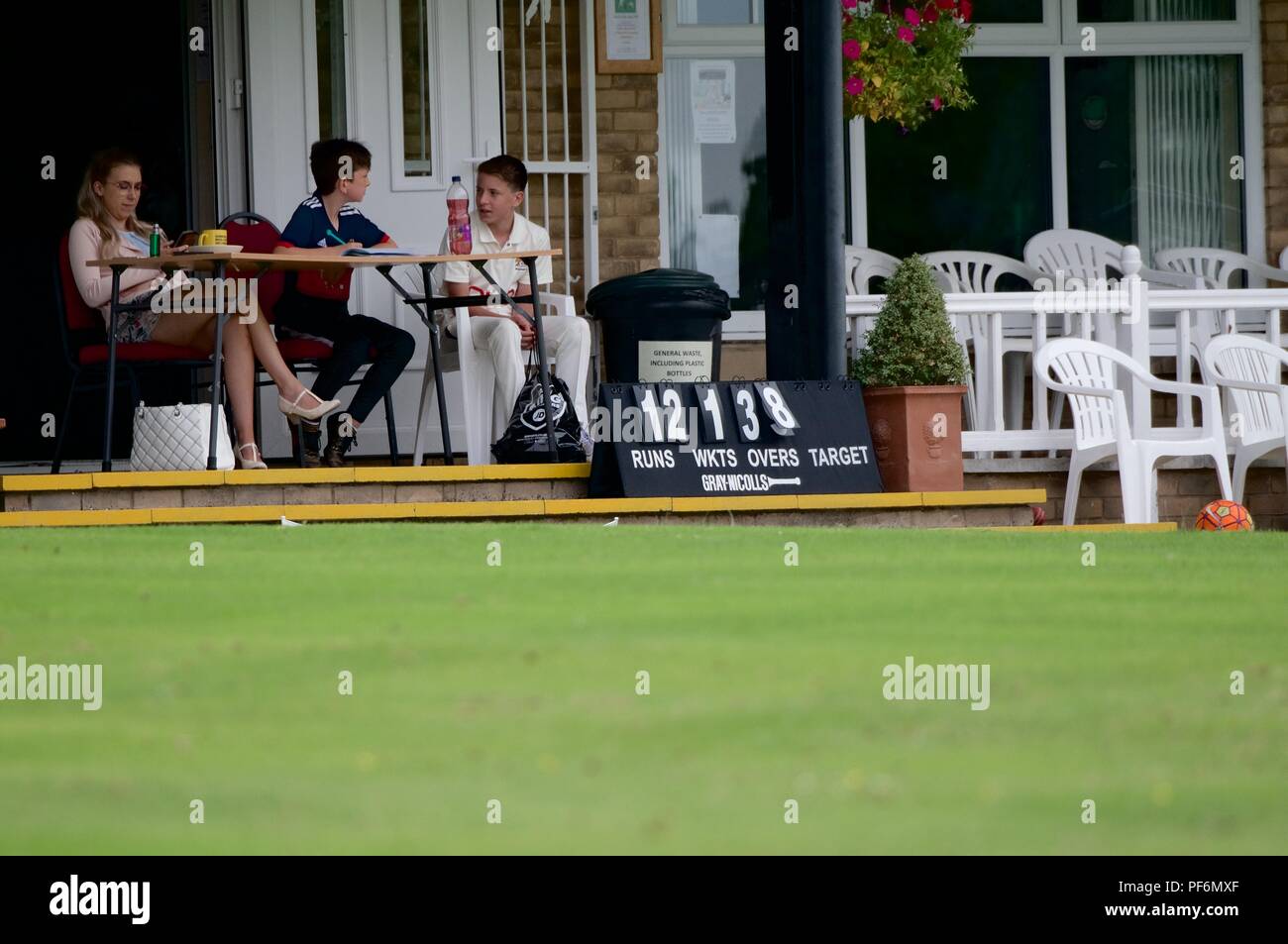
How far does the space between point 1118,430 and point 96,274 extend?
13.4 feet

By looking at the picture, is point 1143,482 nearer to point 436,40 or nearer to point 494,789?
point 436,40

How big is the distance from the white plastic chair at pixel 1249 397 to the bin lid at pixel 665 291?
211 centimetres

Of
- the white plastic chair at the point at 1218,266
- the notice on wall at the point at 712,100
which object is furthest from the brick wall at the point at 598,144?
the white plastic chair at the point at 1218,266

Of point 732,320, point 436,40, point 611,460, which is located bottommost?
point 611,460

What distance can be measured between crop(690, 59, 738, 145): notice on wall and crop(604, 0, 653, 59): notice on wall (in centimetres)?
44

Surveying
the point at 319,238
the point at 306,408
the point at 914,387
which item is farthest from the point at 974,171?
the point at 306,408

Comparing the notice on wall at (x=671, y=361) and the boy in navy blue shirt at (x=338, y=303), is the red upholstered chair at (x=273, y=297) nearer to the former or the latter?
the boy in navy blue shirt at (x=338, y=303)

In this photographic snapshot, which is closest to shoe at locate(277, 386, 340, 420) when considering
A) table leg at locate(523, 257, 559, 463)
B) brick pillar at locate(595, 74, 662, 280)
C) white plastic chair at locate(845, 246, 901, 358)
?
table leg at locate(523, 257, 559, 463)

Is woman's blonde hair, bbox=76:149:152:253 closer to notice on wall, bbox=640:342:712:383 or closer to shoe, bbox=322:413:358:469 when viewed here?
shoe, bbox=322:413:358:469

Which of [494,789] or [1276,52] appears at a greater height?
[1276,52]

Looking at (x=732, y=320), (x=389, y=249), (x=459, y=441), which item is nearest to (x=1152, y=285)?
(x=732, y=320)
